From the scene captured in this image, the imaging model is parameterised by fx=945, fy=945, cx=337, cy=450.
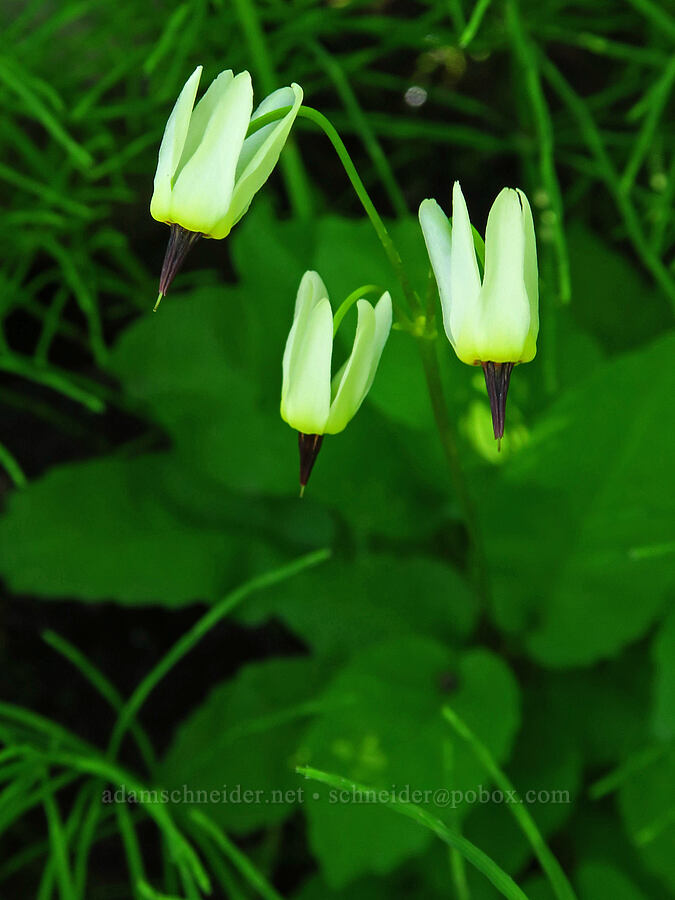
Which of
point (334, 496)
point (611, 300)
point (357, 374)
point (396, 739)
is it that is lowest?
point (396, 739)

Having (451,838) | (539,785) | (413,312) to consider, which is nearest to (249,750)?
(539,785)

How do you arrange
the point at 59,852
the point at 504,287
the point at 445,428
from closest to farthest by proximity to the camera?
the point at 504,287 → the point at 445,428 → the point at 59,852

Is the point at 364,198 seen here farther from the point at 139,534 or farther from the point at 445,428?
the point at 139,534

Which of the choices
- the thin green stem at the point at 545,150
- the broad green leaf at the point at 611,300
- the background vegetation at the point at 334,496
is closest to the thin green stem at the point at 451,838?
the background vegetation at the point at 334,496

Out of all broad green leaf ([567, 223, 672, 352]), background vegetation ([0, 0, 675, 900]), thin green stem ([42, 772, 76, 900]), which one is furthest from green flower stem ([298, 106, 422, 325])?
broad green leaf ([567, 223, 672, 352])

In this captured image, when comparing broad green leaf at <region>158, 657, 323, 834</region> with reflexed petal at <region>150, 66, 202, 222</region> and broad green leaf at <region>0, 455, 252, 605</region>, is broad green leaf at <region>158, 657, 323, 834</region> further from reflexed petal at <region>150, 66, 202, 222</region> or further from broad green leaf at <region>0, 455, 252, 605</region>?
reflexed petal at <region>150, 66, 202, 222</region>

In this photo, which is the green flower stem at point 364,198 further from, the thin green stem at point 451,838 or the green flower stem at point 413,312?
the thin green stem at point 451,838
